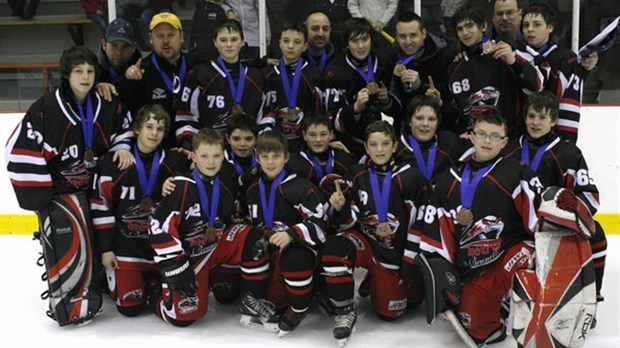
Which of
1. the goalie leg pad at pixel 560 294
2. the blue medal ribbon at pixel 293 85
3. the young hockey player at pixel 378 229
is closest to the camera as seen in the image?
the goalie leg pad at pixel 560 294

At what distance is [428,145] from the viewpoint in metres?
3.02

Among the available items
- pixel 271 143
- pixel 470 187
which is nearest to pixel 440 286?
pixel 470 187

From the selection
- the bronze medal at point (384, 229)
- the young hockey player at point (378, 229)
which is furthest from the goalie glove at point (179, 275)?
the bronze medal at point (384, 229)

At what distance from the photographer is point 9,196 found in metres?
4.52

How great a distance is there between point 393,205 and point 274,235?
1.72 ft

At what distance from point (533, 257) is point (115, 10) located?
11.6 feet

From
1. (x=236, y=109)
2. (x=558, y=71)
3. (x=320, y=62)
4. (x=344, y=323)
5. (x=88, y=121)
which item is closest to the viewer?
(x=344, y=323)

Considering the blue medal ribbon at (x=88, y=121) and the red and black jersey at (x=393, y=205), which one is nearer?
the red and black jersey at (x=393, y=205)

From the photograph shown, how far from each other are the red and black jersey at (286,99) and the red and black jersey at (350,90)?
7 cm

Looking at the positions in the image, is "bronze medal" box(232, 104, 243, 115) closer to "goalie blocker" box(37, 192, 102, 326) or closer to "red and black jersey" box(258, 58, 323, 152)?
"red and black jersey" box(258, 58, 323, 152)

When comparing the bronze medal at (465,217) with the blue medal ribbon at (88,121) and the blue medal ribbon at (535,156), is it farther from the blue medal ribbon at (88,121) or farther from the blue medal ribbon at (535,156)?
the blue medal ribbon at (88,121)

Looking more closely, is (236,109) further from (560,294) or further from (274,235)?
(560,294)

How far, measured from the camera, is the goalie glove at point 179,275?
9.14ft

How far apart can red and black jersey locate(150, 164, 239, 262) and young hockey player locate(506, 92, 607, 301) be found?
50.1 inches
